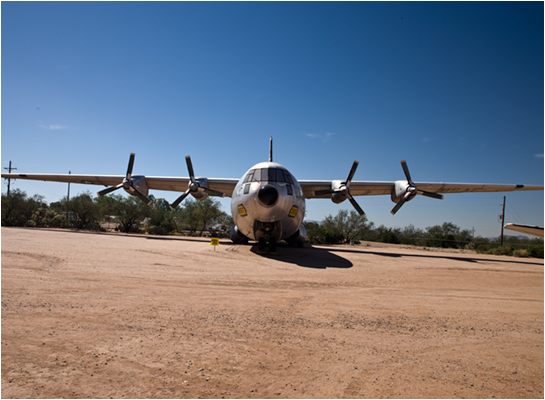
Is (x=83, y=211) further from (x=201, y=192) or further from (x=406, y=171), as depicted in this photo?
(x=406, y=171)

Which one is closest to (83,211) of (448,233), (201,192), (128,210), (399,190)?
(128,210)

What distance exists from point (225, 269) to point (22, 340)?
19.7 feet

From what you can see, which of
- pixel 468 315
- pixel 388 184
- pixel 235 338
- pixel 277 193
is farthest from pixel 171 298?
pixel 388 184

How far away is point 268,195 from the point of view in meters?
11.0

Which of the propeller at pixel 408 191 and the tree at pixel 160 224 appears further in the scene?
the tree at pixel 160 224

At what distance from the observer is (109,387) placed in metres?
2.35

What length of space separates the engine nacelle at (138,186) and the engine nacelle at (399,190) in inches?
692

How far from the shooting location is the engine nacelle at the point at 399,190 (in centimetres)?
1738

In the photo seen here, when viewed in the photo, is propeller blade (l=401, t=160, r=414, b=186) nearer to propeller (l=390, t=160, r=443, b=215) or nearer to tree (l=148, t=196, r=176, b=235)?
propeller (l=390, t=160, r=443, b=215)

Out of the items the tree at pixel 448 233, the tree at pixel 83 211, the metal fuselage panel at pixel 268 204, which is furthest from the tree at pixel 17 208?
the tree at pixel 448 233

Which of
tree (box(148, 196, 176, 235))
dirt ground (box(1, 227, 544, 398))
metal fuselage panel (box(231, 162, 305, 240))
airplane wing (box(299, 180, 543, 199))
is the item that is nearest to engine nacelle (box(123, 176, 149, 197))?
tree (box(148, 196, 176, 235))

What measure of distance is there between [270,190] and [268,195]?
24 cm

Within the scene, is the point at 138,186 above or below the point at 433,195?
below

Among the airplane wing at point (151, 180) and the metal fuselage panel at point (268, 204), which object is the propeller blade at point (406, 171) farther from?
the airplane wing at point (151, 180)
